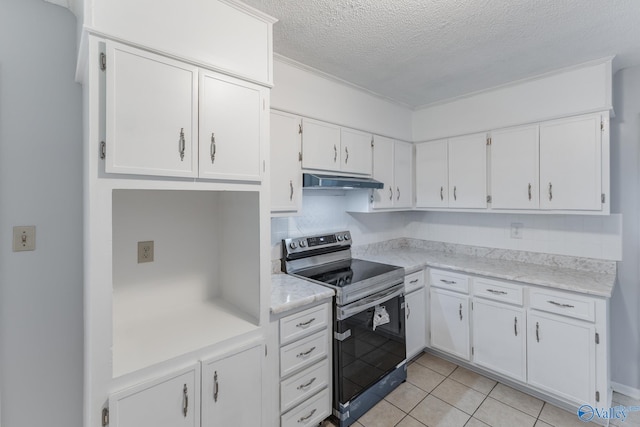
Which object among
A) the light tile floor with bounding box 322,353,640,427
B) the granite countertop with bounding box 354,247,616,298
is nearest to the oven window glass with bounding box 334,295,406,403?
the light tile floor with bounding box 322,353,640,427

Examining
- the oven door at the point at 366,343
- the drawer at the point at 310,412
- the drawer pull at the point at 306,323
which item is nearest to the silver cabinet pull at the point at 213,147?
the drawer pull at the point at 306,323

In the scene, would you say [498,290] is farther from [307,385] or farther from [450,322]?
[307,385]

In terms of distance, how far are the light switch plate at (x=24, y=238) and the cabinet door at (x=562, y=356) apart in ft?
10.4

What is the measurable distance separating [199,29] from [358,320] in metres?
1.92

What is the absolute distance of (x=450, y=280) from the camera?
2.66 meters

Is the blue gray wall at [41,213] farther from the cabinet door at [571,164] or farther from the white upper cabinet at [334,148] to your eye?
the cabinet door at [571,164]

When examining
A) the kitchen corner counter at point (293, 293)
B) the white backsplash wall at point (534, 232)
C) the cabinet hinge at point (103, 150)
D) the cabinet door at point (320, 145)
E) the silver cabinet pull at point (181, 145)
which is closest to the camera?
the cabinet hinge at point (103, 150)

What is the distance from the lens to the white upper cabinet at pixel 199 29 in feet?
3.76

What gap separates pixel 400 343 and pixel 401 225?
5.21 feet

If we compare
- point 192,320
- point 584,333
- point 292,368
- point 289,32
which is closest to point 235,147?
point 289,32

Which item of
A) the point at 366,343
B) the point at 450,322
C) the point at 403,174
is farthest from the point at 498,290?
the point at 403,174

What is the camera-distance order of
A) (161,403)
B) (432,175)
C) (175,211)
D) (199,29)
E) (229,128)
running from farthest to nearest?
(432,175) < (175,211) < (229,128) < (199,29) < (161,403)

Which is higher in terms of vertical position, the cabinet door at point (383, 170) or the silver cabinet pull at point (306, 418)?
the cabinet door at point (383, 170)

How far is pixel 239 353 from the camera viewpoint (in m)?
1.48
